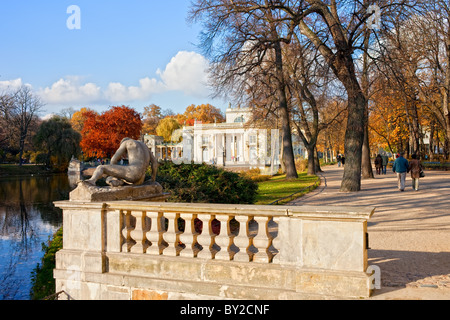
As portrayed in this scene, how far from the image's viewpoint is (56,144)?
171ft

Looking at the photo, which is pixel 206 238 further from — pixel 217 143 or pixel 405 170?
pixel 217 143

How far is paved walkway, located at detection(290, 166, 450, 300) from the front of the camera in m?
4.67

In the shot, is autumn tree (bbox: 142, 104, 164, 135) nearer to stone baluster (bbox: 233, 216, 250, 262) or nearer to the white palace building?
the white palace building

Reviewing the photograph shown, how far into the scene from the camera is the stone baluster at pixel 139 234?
5016 millimetres

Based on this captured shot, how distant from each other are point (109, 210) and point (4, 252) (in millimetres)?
8384

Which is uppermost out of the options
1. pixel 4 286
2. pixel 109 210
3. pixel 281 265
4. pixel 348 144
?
pixel 348 144

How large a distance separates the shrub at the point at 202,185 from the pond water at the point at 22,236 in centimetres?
301

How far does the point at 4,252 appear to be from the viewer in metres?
11.5

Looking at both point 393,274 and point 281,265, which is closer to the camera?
point 281,265

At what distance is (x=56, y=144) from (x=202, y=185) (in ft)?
154

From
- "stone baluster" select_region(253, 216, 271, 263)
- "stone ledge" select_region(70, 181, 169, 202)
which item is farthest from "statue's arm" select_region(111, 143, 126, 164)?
"stone baluster" select_region(253, 216, 271, 263)
